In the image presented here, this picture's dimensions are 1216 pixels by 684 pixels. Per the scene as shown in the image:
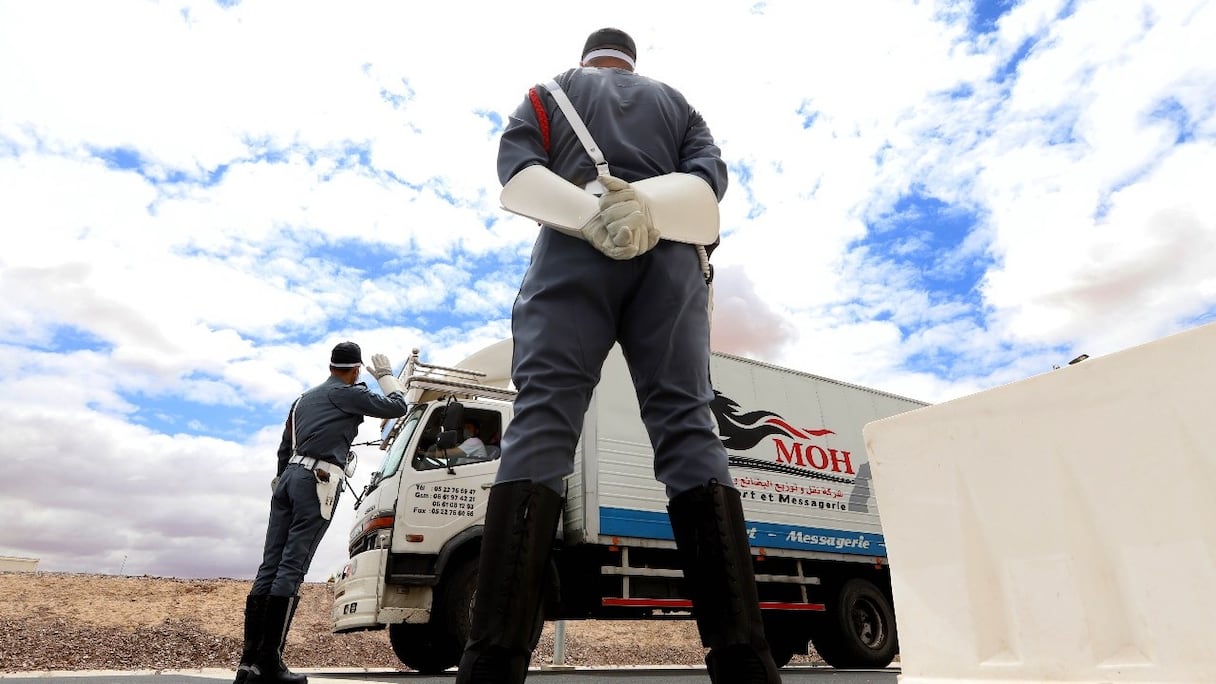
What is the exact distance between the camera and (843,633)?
7371 mm

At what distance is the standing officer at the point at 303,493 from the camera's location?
3.55 meters

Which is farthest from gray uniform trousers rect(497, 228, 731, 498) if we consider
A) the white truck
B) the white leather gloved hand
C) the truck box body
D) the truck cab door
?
the truck box body

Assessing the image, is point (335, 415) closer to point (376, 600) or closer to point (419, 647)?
point (376, 600)

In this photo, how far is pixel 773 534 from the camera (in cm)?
734

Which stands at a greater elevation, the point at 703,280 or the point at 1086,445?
the point at 703,280

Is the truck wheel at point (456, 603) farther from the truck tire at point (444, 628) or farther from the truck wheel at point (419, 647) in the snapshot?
the truck wheel at point (419, 647)

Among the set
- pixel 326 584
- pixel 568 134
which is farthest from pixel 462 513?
pixel 326 584

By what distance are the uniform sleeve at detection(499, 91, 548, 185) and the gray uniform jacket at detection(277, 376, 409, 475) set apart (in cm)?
250

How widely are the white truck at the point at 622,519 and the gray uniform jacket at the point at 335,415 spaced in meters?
1.75

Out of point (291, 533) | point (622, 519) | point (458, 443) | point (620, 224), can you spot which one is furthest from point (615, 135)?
point (622, 519)

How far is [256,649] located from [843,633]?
5.92m

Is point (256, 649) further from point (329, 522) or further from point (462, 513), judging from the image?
point (462, 513)

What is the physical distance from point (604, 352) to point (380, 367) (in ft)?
8.92

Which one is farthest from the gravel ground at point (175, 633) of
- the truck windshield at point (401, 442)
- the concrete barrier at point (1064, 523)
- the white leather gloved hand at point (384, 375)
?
the concrete barrier at point (1064, 523)
